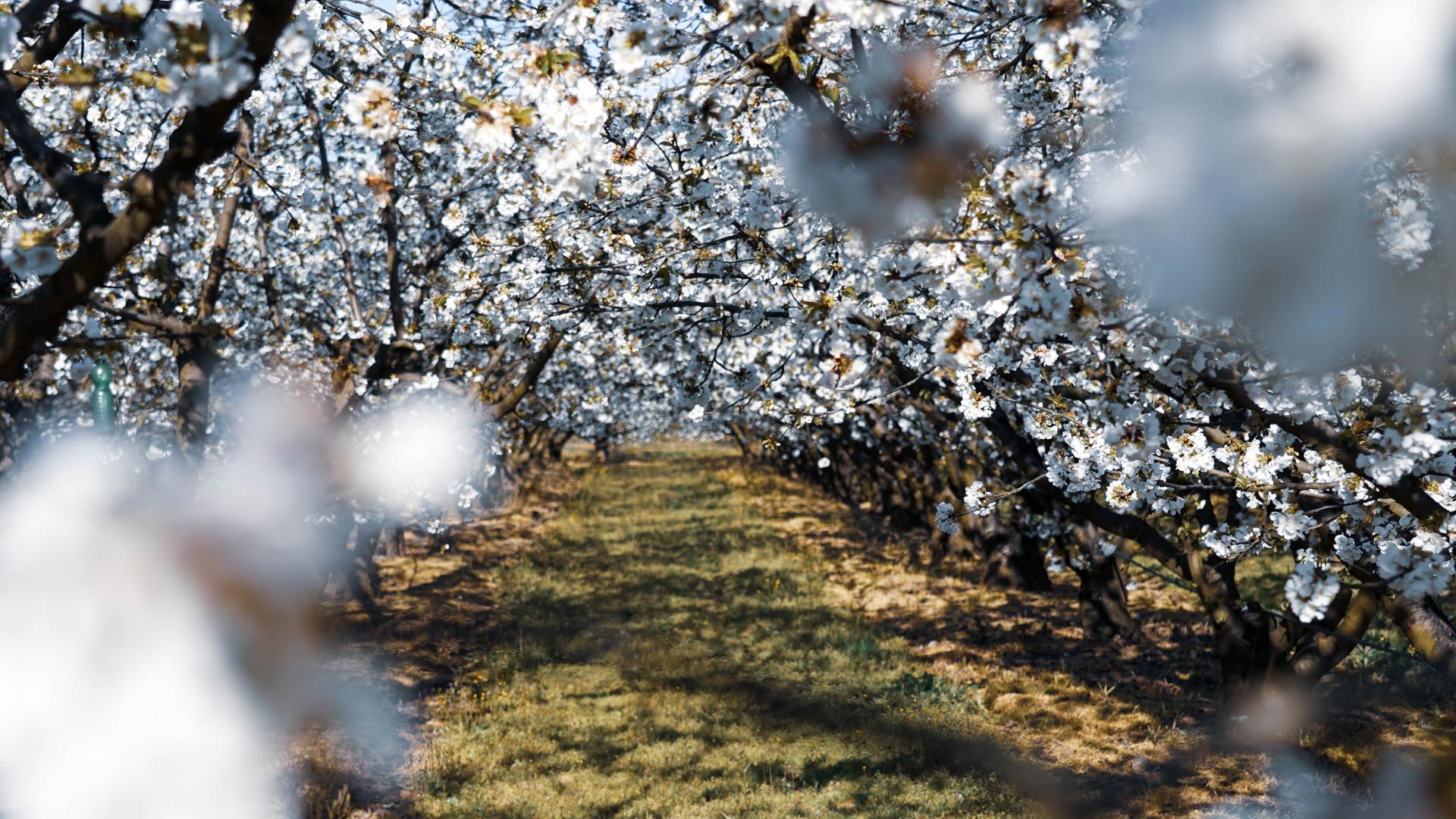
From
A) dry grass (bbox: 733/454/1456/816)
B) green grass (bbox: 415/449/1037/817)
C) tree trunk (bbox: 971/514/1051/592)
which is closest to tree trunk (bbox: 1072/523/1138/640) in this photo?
dry grass (bbox: 733/454/1456/816)

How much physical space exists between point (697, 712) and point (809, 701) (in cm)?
108

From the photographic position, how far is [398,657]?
10.7 m

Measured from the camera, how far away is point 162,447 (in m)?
13.4

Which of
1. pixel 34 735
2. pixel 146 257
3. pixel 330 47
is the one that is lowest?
pixel 34 735

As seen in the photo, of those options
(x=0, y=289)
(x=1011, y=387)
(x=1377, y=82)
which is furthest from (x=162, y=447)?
(x=1377, y=82)

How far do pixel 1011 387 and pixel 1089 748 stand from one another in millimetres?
3311

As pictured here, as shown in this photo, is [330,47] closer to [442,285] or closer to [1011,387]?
[442,285]

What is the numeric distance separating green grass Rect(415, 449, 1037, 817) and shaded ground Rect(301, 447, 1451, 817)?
0.09 ft

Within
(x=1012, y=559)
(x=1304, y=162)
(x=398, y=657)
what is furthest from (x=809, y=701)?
(x=1304, y=162)

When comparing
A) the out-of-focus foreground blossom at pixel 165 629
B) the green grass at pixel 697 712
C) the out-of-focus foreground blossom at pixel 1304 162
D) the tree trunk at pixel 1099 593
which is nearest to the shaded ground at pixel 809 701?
the green grass at pixel 697 712

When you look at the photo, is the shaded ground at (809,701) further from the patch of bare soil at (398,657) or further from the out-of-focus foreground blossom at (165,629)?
A: the out-of-focus foreground blossom at (165,629)

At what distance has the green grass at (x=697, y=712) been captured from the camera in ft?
22.5

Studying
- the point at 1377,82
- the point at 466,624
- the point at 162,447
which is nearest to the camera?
the point at 1377,82

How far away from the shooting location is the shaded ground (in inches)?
270
